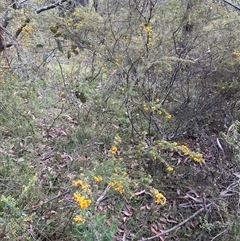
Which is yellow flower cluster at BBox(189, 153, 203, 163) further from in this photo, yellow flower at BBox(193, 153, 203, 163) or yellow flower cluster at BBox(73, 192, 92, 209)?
yellow flower cluster at BBox(73, 192, 92, 209)

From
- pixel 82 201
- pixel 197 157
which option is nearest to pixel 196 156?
pixel 197 157

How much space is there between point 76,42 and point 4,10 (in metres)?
0.83

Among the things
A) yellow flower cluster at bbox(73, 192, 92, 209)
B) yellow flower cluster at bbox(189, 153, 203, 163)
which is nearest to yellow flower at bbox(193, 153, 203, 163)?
yellow flower cluster at bbox(189, 153, 203, 163)

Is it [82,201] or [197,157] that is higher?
[82,201]

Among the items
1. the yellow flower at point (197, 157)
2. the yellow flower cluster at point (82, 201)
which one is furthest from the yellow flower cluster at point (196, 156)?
the yellow flower cluster at point (82, 201)

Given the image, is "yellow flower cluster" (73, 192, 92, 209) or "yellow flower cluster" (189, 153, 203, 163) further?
"yellow flower cluster" (189, 153, 203, 163)

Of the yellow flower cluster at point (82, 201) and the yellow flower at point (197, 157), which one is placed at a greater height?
the yellow flower cluster at point (82, 201)

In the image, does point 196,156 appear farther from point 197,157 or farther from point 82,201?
point 82,201

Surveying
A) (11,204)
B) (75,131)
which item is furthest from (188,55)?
(11,204)

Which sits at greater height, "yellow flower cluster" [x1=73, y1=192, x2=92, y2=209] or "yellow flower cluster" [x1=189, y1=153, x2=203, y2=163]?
"yellow flower cluster" [x1=73, y1=192, x2=92, y2=209]

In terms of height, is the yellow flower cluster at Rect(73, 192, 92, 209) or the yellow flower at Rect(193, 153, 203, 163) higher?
the yellow flower cluster at Rect(73, 192, 92, 209)

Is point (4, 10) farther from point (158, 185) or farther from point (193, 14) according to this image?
point (158, 185)

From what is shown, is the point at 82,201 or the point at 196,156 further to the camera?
the point at 196,156

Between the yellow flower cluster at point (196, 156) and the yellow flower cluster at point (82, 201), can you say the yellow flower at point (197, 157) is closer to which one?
the yellow flower cluster at point (196, 156)
